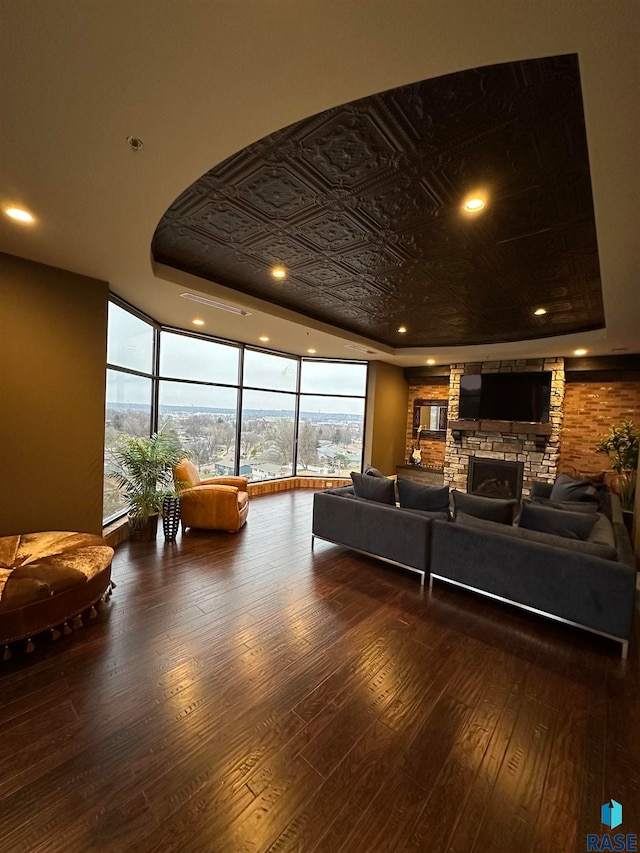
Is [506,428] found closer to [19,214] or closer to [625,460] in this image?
[625,460]

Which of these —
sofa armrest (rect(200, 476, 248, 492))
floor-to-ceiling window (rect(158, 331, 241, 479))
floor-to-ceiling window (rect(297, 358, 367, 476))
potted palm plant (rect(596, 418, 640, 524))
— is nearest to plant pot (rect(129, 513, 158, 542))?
sofa armrest (rect(200, 476, 248, 492))

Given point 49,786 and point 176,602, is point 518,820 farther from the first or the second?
point 176,602

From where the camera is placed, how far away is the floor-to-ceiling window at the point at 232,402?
4.62 m

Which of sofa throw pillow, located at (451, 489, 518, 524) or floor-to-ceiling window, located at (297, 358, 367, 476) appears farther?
floor-to-ceiling window, located at (297, 358, 367, 476)

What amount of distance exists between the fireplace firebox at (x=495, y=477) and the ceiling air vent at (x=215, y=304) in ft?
18.3

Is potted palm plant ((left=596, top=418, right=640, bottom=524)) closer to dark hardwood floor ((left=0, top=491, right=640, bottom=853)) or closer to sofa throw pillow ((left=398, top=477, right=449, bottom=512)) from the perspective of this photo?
dark hardwood floor ((left=0, top=491, right=640, bottom=853))

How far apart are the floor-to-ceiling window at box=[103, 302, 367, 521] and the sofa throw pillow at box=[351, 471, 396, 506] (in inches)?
121

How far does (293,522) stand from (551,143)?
506 centimetres

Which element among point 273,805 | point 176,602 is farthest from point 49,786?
point 176,602

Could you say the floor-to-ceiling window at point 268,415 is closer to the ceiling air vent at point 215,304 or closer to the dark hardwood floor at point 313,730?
the ceiling air vent at point 215,304

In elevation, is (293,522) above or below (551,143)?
below

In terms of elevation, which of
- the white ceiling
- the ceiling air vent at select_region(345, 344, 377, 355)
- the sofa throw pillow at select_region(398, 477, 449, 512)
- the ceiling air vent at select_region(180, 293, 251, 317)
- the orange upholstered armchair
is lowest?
the orange upholstered armchair

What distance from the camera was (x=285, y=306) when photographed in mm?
4801

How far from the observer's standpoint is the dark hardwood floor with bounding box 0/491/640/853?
4.66 feet
